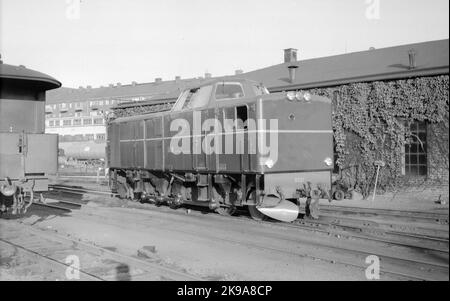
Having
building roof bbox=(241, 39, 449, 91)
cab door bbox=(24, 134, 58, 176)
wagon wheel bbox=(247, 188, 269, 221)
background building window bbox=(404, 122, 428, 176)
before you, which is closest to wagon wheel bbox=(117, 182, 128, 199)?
cab door bbox=(24, 134, 58, 176)

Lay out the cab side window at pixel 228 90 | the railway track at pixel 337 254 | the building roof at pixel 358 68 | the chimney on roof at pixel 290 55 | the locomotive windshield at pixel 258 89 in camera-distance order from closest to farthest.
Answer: the railway track at pixel 337 254 < the cab side window at pixel 228 90 < the locomotive windshield at pixel 258 89 < the building roof at pixel 358 68 < the chimney on roof at pixel 290 55

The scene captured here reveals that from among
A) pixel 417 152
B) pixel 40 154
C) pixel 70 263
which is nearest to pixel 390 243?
pixel 70 263

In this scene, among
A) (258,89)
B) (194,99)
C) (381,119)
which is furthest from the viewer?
(381,119)

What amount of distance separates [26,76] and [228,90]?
5.06 meters

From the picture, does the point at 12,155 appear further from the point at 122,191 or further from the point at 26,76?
the point at 122,191

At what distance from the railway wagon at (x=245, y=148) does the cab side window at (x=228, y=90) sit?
0.04ft

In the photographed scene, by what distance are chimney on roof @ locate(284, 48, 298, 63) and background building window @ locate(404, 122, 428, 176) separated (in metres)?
14.7

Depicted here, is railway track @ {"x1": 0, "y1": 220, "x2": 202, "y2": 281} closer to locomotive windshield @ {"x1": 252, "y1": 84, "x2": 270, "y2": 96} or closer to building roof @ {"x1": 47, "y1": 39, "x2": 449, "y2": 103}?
locomotive windshield @ {"x1": 252, "y1": 84, "x2": 270, "y2": 96}

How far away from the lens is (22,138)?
10.6 meters

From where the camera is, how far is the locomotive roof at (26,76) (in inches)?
413

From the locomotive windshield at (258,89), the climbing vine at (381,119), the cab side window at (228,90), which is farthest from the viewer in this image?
the climbing vine at (381,119)

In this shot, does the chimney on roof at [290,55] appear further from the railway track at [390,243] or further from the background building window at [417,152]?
the railway track at [390,243]

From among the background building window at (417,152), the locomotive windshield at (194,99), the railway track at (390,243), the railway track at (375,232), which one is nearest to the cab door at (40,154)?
the locomotive windshield at (194,99)
